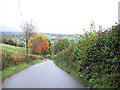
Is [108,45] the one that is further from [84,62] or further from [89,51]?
[84,62]

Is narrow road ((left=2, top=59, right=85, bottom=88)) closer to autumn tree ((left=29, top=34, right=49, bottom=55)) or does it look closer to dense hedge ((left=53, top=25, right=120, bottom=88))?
dense hedge ((left=53, top=25, right=120, bottom=88))

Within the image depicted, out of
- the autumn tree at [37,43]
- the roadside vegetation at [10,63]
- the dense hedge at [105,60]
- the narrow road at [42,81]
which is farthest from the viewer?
the autumn tree at [37,43]

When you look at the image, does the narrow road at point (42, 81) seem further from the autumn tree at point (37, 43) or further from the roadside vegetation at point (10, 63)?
the autumn tree at point (37, 43)

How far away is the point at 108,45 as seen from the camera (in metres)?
6.35

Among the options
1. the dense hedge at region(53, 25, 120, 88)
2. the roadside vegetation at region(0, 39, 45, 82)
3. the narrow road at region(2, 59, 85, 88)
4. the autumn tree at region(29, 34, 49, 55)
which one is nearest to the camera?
the dense hedge at region(53, 25, 120, 88)

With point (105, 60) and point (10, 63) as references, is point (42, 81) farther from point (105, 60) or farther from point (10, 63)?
point (10, 63)

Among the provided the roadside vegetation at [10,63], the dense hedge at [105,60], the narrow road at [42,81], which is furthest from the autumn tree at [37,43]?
the dense hedge at [105,60]

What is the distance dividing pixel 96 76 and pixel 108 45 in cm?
178

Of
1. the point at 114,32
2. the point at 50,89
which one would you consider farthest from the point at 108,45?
the point at 50,89

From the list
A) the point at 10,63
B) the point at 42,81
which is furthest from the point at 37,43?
the point at 42,81

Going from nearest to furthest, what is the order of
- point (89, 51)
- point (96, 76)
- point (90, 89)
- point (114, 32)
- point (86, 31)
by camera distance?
1. point (114, 32)
2. point (90, 89)
3. point (96, 76)
4. point (89, 51)
5. point (86, 31)

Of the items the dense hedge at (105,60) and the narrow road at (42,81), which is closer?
the dense hedge at (105,60)

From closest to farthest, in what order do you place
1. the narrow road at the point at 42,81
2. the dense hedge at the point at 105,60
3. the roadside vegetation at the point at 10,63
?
the dense hedge at the point at 105,60, the narrow road at the point at 42,81, the roadside vegetation at the point at 10,63

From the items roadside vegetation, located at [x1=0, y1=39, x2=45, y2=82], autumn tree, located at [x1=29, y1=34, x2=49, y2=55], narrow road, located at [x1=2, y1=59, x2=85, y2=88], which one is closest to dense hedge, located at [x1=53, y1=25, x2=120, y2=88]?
narrow road, located at [x1=2, y1=59, x2=85, y2=88]
